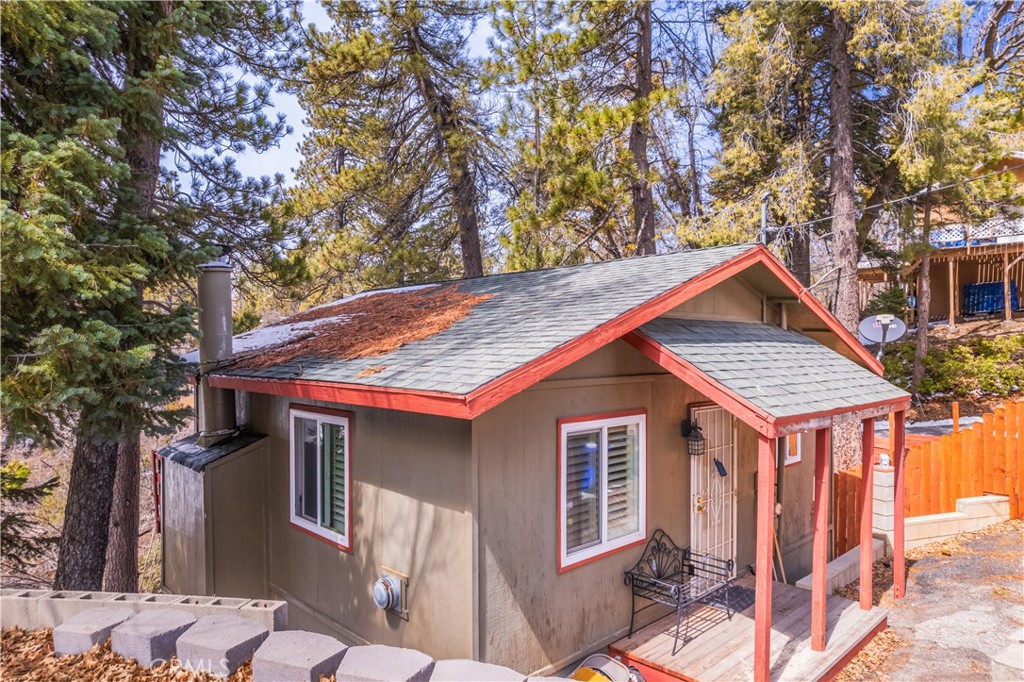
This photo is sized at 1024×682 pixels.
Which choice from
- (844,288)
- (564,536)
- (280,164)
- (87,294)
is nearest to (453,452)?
(564,536)

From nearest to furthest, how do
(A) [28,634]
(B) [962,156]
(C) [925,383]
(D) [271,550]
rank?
(A) [28,634] < (D) [271,550] < (B) [962,156] < (C) [925,383]

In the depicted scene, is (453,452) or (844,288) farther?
(844,288)

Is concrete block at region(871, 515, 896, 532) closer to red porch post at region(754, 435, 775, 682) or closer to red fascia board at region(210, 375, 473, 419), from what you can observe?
red porch post at region(754, 435, 775, 682)

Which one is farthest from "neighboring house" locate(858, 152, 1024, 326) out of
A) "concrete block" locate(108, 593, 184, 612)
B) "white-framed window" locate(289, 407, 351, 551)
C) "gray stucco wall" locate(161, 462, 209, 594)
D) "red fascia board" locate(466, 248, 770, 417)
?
"concrete block" locate(108, 593, 184, 612)

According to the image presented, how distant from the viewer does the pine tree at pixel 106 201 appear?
4.96m

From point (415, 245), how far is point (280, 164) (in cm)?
364

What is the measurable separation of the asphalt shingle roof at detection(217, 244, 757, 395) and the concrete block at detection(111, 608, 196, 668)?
2.15 meters

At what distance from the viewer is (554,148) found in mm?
12141

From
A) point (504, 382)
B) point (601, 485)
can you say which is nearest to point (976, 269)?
point (601, 485)

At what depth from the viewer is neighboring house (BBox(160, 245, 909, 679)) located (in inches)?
183

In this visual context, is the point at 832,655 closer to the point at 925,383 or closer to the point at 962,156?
the point at 962,156

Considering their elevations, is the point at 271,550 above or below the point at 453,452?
below

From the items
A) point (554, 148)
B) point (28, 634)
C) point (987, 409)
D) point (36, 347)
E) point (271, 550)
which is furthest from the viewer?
point (987, 409)

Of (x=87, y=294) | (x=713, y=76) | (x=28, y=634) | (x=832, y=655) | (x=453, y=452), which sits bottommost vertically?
(x=832, y=655)
